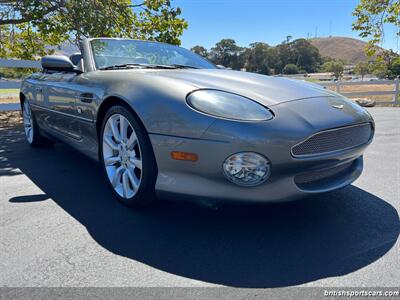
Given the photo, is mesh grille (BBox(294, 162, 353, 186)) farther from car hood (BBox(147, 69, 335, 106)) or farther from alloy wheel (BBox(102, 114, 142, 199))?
alloy wheel (BBox(102, 114, 142, 199))

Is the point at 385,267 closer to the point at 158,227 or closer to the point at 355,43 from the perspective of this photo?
the point at 158,227

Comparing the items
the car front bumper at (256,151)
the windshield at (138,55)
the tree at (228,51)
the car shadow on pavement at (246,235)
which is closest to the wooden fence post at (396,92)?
the windshield at (138,55)

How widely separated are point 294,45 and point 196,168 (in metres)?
96.9

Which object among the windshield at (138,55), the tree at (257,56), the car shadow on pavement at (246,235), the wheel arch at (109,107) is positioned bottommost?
the car shadow on pavement at (246,235)

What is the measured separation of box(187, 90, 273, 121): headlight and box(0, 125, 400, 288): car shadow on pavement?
0.57 m

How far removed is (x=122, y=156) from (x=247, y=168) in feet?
3.56

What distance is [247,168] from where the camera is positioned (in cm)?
194

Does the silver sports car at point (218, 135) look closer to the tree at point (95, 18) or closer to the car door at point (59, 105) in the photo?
the car door at point (59, 105)

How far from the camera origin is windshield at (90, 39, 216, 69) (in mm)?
3182

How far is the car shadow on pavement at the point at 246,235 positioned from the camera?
5.72ft

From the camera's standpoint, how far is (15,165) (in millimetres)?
3822

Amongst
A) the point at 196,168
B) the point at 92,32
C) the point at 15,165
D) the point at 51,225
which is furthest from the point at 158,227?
the point at 92,32

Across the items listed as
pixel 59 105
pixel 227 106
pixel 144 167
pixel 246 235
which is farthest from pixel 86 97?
pixel 246 235

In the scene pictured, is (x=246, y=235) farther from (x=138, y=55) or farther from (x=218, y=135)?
(x=138, y=55)
